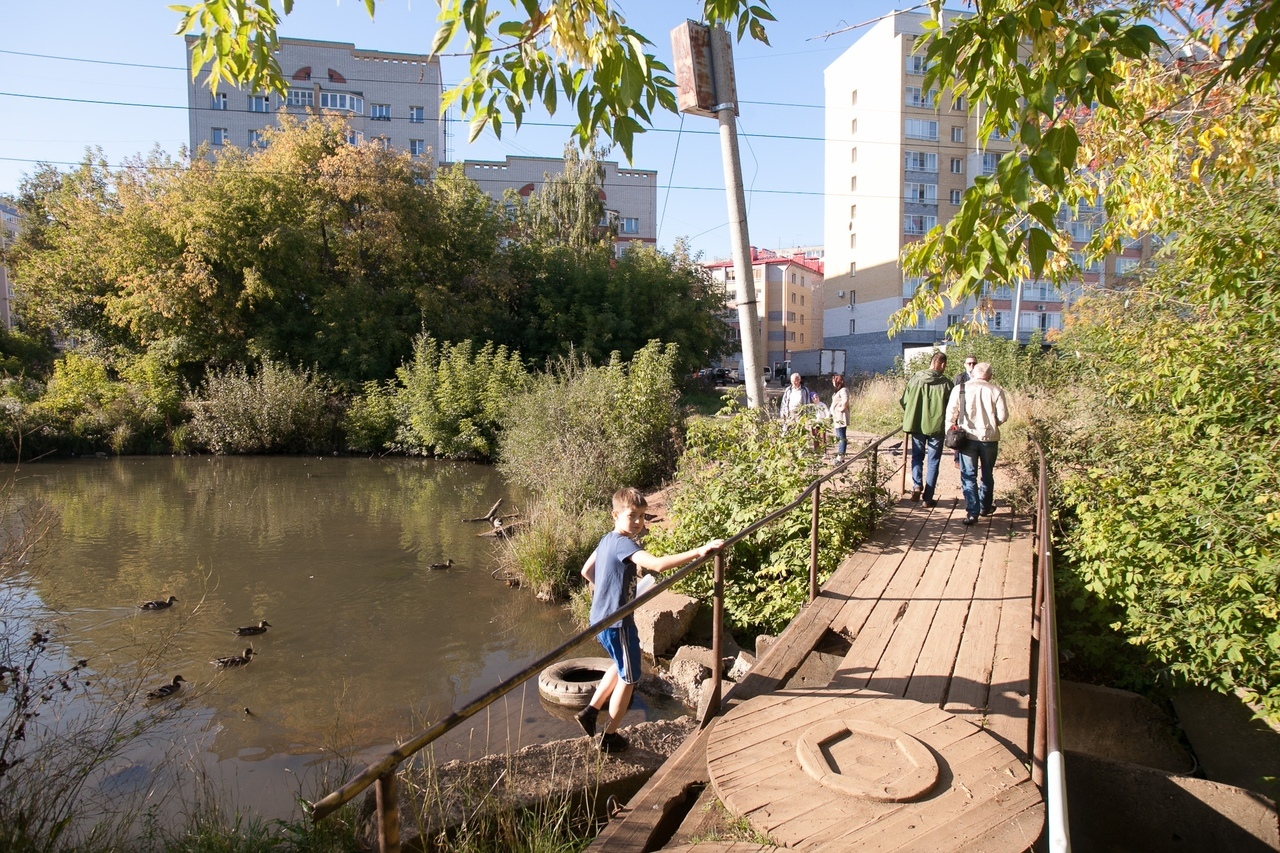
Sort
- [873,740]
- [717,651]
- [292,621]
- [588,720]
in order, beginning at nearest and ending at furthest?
[873,740] < [717,651] < [588,720] < [292,621]

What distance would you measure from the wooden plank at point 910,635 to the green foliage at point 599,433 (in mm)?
7831

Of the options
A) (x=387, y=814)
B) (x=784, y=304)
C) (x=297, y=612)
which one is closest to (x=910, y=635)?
(x=387, y=814)

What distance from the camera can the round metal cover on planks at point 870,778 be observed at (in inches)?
108

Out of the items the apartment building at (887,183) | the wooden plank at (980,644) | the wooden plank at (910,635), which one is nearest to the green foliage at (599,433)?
the wooden plank at (910,635)

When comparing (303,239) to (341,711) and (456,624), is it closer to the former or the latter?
(456,624)

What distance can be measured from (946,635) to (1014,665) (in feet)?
1.98

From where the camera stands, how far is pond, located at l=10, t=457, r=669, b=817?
21.7 feet

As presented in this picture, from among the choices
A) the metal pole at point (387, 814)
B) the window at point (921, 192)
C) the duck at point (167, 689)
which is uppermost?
the window at point (921, 192)

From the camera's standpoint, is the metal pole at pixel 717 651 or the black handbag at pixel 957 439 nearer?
the metal pole at pixel 717 651

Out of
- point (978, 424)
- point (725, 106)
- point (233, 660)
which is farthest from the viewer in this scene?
point (233, 660)

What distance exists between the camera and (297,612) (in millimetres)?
10125

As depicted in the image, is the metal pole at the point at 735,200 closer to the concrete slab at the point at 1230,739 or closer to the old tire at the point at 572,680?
the old tire at the point at 572,680

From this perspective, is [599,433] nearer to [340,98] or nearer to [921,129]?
[921,129]

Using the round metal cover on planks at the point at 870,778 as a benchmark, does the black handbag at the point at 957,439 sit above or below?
above
